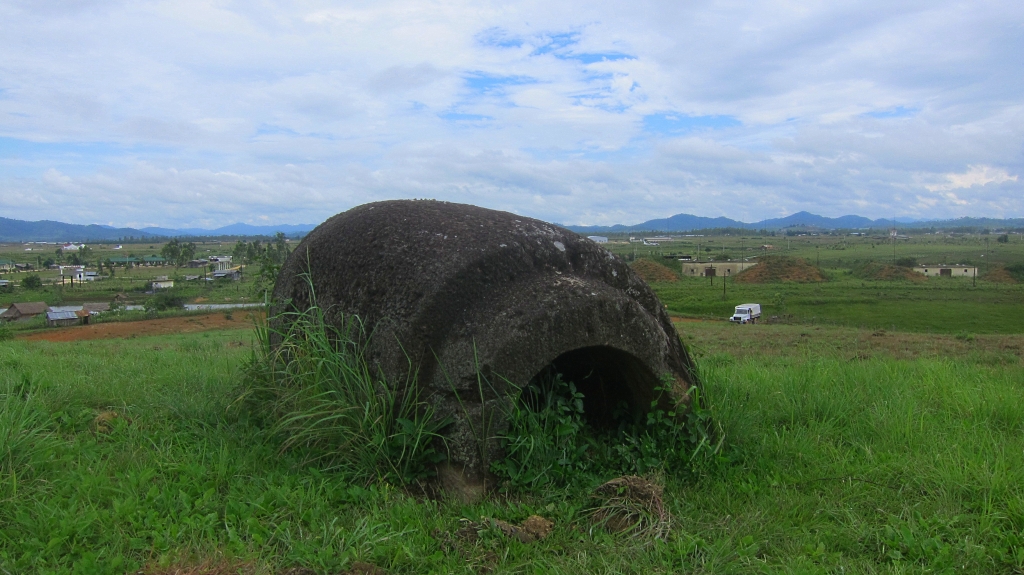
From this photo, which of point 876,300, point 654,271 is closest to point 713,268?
point 654,271

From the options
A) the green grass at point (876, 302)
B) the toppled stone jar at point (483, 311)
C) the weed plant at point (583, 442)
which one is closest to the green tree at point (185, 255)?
the green grass at point (876, 302)

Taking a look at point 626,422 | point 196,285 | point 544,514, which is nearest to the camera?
point 544,514

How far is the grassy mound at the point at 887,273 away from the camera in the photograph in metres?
65.7

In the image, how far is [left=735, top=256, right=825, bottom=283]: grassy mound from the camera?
68.1 metres

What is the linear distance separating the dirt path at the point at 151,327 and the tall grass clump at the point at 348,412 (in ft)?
79.7

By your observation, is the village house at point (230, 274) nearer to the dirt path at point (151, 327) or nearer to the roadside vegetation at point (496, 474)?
the dirt path at point (151, 327)

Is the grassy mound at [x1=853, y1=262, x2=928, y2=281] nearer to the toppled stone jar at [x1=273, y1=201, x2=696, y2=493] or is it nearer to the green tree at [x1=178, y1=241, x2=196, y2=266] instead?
the toppled stone jar at [x1=273, y1=201, x2=696, y2=493]

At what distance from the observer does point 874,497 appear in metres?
4.02

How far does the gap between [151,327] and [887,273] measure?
2470 inches

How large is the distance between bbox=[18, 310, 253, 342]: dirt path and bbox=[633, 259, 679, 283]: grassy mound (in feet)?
130

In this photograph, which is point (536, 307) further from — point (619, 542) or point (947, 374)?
point (947, 374)

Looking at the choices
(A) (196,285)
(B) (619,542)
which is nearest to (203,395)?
(B) (619,542)

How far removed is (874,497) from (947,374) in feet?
12.0

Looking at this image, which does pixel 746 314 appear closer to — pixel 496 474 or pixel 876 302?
pixel 876 302
